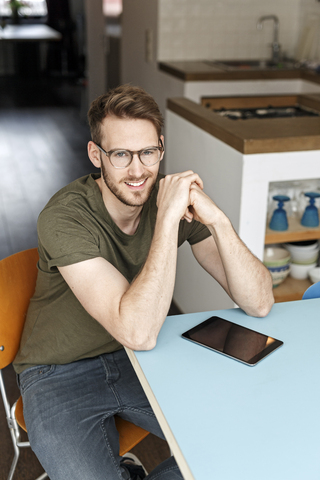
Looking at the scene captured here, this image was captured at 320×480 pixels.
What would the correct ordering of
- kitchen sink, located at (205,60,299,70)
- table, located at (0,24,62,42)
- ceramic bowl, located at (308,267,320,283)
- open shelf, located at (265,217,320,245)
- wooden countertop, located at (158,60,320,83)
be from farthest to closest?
table, located at (0,24,62,42)
kitchen sink, located at (205,60,299,70)
wooden countertop, located at (158,60,320,83)
ceramic bowl, located at (308,267,320,283)
open shelf, located at (265,217,320,245)

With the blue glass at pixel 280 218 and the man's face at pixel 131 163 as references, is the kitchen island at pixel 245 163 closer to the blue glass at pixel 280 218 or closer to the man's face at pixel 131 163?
the blue glass at pixel 280 218

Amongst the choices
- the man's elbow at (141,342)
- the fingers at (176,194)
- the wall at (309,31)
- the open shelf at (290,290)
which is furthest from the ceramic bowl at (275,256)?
the wall at (309,31)

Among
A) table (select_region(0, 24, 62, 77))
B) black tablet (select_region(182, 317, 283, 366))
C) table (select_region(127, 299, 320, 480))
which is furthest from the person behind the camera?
table (select_region(0, 24, 62, 77))

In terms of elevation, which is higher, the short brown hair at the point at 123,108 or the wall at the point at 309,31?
the wall at the point at 309,31

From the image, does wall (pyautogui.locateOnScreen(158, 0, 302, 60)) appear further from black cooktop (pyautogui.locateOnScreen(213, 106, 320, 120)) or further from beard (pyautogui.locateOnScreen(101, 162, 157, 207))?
beard (pyautogui.locateOnScreen(101, 162, 157, 207))

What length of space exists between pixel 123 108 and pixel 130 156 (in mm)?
126

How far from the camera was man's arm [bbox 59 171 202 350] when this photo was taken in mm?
1137

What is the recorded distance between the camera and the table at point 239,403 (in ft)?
2.65

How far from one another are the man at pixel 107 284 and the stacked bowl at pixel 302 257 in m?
0.88

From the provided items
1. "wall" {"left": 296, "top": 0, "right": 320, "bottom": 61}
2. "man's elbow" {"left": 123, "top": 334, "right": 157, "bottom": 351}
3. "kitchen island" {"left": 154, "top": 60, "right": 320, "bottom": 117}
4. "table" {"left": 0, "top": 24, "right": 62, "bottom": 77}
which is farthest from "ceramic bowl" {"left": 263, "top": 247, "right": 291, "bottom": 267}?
"table" {"left": 0, "top": 24, "right": 62, "bottom": 77}

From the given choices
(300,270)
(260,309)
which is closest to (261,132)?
(300,270)

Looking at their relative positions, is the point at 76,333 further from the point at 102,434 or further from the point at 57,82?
the point at 57,82

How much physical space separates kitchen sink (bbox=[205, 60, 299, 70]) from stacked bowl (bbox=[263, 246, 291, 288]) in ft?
7.08

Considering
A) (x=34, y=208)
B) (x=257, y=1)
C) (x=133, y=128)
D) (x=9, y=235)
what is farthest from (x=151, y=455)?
(x=257, y=1)
